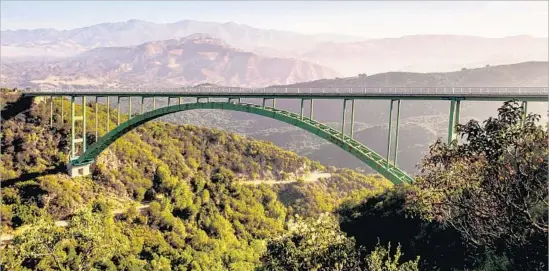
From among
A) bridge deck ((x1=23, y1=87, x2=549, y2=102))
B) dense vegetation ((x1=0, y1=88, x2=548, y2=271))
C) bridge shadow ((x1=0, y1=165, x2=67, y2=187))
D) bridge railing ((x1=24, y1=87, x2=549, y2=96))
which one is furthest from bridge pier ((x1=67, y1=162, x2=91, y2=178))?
bridge railing ((x1=24, y1=87, x2=549, y2=96))

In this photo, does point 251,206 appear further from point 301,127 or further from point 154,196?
point 301,127

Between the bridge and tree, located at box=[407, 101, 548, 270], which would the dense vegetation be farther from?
the bridge

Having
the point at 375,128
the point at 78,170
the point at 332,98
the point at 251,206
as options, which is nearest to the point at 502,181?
the point at 332,98

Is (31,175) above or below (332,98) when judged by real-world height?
below

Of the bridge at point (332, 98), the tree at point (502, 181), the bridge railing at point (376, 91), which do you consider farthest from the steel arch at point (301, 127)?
the tree at point (502, 181)

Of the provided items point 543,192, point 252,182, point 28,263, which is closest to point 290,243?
point 543,192
